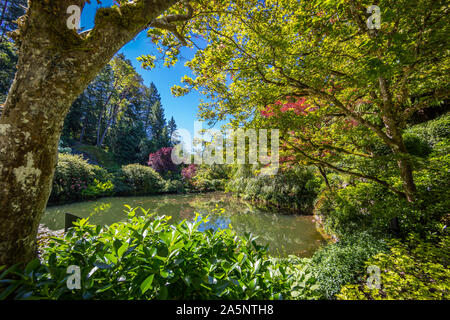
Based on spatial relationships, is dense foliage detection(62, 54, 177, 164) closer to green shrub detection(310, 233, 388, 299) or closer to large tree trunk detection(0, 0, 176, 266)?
large tree trunk detection(0, 0, 176, 266)

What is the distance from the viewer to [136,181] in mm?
13617

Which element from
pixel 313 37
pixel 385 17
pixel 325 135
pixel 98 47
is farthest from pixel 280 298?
pixel 325 135

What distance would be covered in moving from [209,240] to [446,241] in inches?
132

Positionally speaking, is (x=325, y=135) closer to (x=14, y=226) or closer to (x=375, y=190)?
(x=375, y=190)

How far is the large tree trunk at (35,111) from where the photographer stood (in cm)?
102

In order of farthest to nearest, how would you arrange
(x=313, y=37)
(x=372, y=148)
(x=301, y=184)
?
(x=301, y=184)
(x=372, y=148)
(x=313, y=37)

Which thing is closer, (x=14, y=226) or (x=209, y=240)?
(x=14, y=226)

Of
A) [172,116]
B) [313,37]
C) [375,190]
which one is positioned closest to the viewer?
[313,37]

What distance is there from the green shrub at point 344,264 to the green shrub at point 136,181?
1371cm

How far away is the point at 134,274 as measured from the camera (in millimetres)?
1008

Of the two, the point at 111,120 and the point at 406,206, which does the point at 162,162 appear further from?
the point at 406,206

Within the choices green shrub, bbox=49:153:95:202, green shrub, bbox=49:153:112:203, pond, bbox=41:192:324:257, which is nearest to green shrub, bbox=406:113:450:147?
pond, bbox=41:192:324:257

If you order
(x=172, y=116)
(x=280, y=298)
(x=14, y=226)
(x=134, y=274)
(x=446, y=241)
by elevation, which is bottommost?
(x=446, y=241)

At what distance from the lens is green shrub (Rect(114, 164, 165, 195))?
12734 mm
